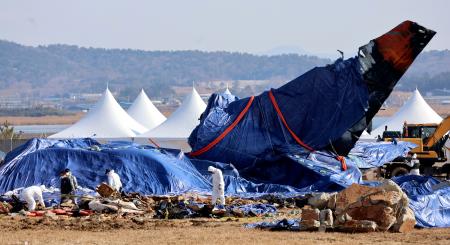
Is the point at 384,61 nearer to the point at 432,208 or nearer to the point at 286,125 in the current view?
the point at 286,125

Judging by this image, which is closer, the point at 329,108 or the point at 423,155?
the point at 329,108

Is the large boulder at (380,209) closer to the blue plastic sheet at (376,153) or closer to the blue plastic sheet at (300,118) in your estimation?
the blue plastic sheet at (300,118)

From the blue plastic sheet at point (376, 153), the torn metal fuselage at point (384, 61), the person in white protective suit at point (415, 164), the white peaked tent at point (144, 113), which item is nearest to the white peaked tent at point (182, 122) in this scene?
the white peaked tent at point (144, 113)

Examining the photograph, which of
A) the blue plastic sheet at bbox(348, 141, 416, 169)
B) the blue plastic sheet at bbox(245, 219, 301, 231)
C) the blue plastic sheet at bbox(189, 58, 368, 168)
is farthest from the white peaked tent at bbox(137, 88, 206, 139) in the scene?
the blue plastic sheet at bbox(245, 219, 301, 231)

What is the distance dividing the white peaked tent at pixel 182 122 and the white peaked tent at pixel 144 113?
8767 millimetres

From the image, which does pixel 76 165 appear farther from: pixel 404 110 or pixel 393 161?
pixel 404 110

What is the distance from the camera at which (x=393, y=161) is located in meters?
31.9

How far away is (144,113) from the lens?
56.1 meters

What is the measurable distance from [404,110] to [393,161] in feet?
50.1

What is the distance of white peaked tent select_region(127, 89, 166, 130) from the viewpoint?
55.7 meters

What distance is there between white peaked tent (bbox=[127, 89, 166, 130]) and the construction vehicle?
73.5ft

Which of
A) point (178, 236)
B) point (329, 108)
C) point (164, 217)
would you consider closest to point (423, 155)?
point (329, 108)

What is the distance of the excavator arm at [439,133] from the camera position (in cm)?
3322

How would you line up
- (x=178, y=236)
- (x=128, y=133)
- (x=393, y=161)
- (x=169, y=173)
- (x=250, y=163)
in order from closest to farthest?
1. (x=178, y=236)
2. (x=169, y=173)
3. (x=250, y=163)
4. (x=393, y=161)
5. (x=128, y=133)
